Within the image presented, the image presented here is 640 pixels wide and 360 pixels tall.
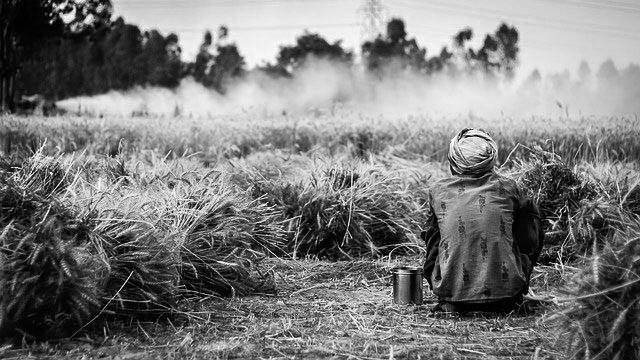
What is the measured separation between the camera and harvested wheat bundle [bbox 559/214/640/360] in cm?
241

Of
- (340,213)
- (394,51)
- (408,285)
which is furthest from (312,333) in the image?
(394,51)

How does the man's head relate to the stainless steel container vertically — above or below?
above

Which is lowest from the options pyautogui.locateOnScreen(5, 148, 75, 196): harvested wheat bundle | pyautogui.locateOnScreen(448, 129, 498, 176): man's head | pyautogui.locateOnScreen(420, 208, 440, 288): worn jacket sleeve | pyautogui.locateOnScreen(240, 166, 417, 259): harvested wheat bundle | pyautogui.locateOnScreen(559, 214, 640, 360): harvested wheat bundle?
pyautogui.locateOnScreen(240, 166, 417, 259): harvested wheat bundle

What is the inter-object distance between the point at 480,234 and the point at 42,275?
6.94 feet

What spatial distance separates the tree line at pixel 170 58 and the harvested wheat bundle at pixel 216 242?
2300cm

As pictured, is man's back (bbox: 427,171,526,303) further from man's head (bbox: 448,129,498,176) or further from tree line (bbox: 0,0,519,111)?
tree line (bbox: 0,0,519,111)

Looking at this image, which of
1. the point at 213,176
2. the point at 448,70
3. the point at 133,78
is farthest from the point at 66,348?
the point at 133,78

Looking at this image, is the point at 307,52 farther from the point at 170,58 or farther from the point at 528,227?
the point at 528,227

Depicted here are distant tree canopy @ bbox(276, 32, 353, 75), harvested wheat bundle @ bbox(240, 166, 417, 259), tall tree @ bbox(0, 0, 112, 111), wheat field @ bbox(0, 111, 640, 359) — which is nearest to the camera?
wheat field @ bbox(0, 111, 640, 359)

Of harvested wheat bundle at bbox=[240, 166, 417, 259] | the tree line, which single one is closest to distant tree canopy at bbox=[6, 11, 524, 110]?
the tree line

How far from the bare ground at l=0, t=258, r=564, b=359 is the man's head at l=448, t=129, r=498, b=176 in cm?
77

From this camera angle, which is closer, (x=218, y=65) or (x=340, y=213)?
(x=340, y=213)

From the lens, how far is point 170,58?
48.8 metres

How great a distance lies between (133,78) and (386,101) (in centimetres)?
2128
